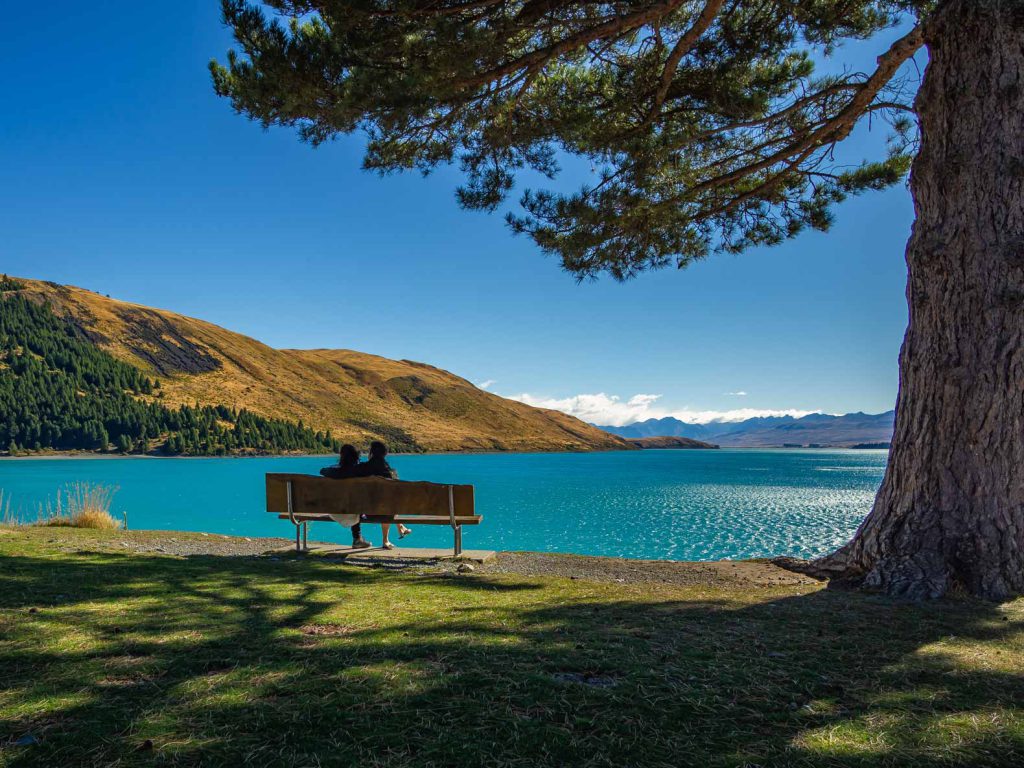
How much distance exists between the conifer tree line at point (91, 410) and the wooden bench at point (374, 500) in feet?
320

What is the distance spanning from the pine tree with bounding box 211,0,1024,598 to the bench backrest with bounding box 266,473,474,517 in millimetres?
3502

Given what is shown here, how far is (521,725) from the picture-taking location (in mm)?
2307

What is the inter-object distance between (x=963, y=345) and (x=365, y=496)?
623cm

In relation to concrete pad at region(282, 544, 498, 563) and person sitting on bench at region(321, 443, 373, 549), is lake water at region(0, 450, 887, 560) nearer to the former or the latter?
person sitting on bench at region(321, 443, 373, 549)

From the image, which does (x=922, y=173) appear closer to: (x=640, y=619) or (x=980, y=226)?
(x=980, y=226)

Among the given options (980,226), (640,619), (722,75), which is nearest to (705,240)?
(722,75)

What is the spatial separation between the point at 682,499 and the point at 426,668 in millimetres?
31970

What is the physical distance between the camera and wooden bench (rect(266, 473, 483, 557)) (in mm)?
7324

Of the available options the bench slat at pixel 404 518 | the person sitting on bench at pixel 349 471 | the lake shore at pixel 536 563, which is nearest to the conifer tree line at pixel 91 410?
the lake shore at pixel 536 563

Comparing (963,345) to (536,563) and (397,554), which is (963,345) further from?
(397,554)

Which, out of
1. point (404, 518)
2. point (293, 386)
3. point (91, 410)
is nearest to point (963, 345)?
point (404, 518)

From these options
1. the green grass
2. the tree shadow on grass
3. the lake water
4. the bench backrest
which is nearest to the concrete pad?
the bench backrest

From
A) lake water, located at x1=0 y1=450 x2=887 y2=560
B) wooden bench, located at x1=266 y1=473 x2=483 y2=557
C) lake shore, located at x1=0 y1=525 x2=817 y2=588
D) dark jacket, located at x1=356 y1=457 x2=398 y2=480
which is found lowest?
lake water, located at x1=0 y1=450 x2=887 y2=560

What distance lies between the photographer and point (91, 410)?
98.2 m
